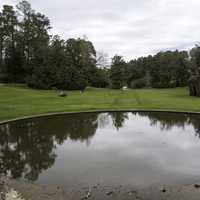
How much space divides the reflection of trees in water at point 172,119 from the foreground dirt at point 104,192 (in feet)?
19.0

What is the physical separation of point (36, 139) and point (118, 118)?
565cm

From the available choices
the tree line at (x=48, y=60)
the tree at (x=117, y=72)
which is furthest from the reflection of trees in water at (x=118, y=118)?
the tree at (x=117, y=72)

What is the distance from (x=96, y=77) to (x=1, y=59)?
1494cm

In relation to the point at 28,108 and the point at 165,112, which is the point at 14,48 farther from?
the point at 165,112

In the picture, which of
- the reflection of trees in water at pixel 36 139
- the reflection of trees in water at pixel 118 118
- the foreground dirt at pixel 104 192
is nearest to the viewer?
the foreground dirt at pixel 104 192

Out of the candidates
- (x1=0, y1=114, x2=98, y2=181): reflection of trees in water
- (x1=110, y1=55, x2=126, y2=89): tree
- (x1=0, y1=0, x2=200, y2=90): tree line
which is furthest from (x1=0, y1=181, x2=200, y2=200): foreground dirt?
(x1=110, y1=55, x2=126, y2=89): tree

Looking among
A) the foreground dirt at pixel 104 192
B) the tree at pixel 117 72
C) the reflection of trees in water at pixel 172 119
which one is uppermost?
the tree at pixel 117 72

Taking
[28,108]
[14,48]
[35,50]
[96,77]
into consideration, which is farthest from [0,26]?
[28,108]

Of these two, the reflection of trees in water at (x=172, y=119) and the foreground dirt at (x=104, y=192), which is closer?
the foreground dirt at (x=104, y=192)

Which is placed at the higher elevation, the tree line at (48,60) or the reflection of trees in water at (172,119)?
the tree line at (48,60)

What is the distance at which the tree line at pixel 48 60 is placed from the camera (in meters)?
30.0

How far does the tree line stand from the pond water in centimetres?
1742

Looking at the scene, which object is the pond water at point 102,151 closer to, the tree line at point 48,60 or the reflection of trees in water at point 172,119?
the reflection of trees in water at point 172,119

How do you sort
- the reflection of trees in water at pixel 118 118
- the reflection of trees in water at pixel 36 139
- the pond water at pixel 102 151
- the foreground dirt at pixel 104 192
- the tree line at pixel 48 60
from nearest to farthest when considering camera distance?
the foreground dirt at pixel 104 192, the pond water at pixel 102 151, the reflection of trees in water at pixel 36 139, the reflection of trees in water at pixel 118 118, the tree line at pixel 48 60
